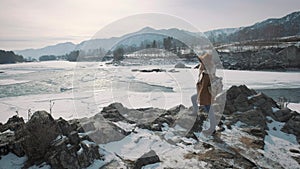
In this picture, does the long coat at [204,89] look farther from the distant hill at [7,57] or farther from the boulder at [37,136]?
the distant hill at [7,57]

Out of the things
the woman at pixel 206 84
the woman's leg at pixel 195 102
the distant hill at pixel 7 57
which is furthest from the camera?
the distant hill at pixel 7 57

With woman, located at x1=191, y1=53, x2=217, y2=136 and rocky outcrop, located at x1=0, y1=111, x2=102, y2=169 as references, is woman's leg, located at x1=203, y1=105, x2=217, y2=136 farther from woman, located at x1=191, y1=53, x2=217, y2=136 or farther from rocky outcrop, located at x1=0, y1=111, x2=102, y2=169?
rocky outcrop, located at x1=0, y1=111, x2=102, y2=169

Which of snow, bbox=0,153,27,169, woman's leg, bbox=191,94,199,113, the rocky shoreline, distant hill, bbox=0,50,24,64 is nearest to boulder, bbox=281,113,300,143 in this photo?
the rocky shoreline

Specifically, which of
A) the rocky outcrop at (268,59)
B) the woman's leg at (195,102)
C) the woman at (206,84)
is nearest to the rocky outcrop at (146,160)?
the woman at (206,84)

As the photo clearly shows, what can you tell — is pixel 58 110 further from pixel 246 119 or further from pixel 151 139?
pixel 246 119

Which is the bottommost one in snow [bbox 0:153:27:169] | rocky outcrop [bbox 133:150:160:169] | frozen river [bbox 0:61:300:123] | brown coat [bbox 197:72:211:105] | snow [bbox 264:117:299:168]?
frozen river [bbox 0:61:300:123]

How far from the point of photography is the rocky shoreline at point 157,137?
144 inches

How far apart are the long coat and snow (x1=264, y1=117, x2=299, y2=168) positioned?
56.3 inches

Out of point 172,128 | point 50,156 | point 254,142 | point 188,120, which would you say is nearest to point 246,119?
point 254,142

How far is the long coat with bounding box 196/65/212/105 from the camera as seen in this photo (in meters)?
4.79

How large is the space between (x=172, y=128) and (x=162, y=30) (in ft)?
6.95

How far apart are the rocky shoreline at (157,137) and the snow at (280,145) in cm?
4

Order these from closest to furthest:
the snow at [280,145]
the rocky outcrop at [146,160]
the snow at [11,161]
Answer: the snow at [11,161] < the rocky outcrop at [146,160] < the snow at [280,145]

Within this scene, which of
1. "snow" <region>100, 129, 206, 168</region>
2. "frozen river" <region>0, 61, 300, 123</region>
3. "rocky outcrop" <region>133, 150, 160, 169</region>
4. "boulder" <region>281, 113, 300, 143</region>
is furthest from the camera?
"frozen river" <region>0, 61, 300, 123</region>
